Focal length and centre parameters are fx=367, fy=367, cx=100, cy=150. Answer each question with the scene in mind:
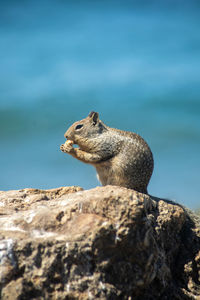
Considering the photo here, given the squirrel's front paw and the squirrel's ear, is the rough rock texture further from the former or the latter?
the squirrel's ear

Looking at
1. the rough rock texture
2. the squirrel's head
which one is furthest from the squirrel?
the rough rock texture

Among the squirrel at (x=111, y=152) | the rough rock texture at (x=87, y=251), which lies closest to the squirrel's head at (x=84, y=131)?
the squirrel at (x=111, y=152)

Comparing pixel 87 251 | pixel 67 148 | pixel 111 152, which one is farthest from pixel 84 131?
pixel 87 251

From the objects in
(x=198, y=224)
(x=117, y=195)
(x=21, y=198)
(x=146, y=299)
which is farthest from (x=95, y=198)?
(x=198, y=224)

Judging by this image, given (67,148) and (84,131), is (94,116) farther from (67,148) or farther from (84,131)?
(67,148)

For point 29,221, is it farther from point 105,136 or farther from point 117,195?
point 105,136

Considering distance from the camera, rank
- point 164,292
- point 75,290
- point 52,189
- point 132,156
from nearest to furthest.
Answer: point 75,290
point 164,292
point 132,156
point 52,189

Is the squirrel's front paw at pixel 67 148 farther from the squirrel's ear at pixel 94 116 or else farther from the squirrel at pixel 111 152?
the squirrel's ear at pixel 94 116
